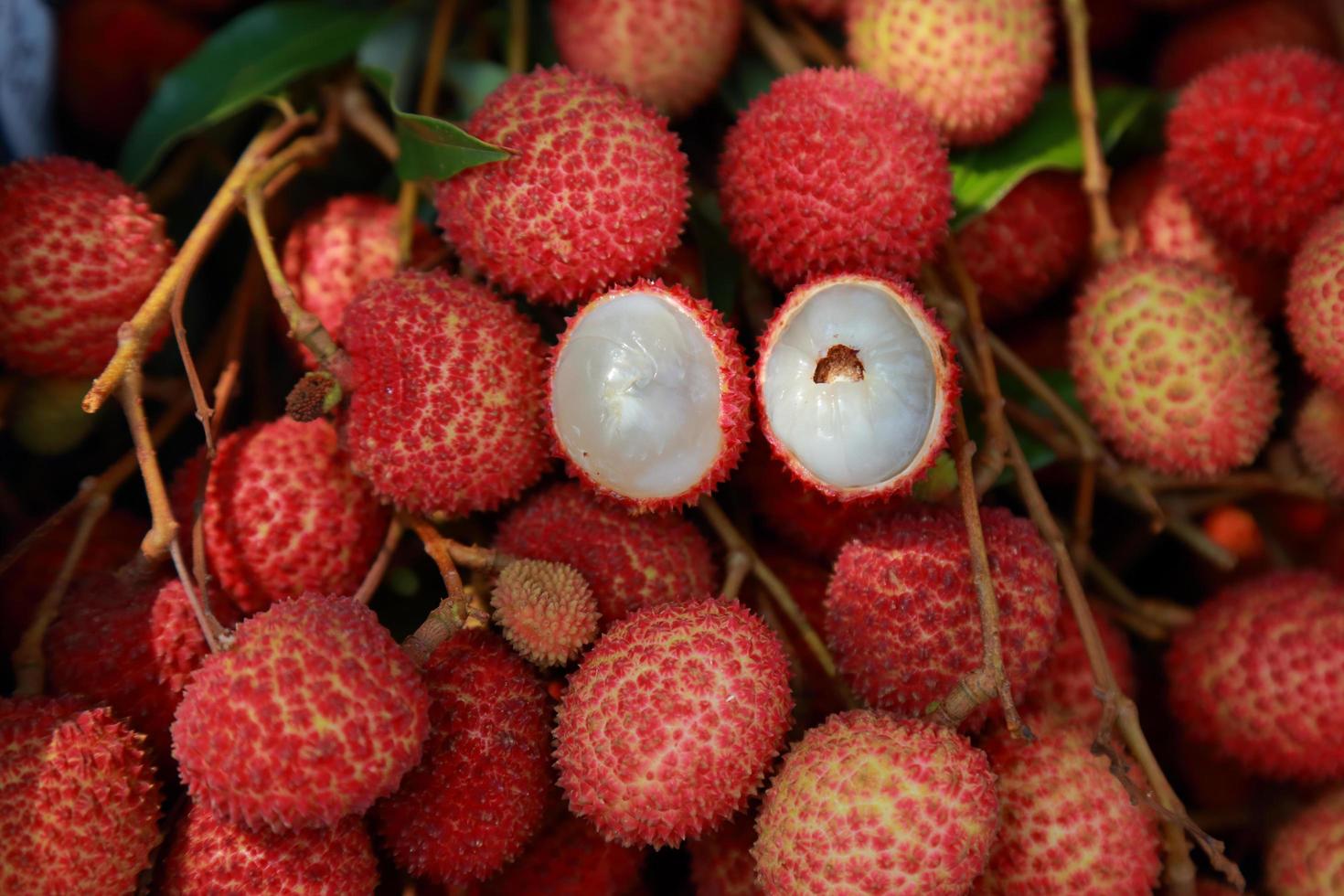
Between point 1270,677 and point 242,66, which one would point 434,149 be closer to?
point 242,66

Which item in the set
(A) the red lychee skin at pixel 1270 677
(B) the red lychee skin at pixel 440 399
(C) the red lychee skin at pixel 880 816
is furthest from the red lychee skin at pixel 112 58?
(A) the red lychee skin at pixel 1270 677

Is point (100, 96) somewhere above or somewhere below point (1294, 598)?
above

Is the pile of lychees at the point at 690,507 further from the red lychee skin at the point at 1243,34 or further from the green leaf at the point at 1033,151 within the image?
the red lychee skin at the point at 1243,34

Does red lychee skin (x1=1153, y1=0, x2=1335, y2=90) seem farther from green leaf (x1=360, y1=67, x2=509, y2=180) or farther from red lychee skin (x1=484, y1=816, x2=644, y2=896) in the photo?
red lychee skin (x1=484, y1=816, x2=644, y2=896)

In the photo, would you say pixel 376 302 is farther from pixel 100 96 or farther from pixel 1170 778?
pixel 1170 778

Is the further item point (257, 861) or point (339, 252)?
point (339, 252)

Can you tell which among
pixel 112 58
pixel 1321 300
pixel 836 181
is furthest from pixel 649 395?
pixel 112 58

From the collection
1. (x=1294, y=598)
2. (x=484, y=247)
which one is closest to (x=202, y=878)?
(x=484, y=247)

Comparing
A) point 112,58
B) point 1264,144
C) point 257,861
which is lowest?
point 257,861
